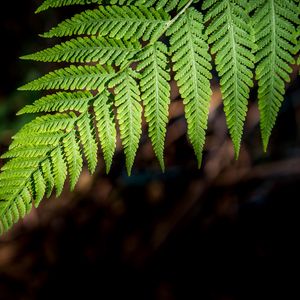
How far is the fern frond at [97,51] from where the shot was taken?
1.01 metres

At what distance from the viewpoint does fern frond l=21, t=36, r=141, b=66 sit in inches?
39.8

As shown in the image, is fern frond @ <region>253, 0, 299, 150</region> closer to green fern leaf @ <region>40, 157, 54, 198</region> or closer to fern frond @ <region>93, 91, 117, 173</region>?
fern frond @ <region>93, 91, 117, 173</region>

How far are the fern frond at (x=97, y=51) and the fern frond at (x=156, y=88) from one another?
5 cm

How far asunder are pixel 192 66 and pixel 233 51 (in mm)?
113

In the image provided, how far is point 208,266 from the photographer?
9.31 ft

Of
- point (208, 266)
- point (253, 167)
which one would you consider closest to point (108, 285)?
point (208, 266)

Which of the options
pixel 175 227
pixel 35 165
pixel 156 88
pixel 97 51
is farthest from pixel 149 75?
pixel 175 227

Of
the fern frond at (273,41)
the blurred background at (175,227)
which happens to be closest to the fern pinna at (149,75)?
the fern frond at (273,41)

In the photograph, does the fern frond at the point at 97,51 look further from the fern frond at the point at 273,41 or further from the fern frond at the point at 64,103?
the fern frond at the point at 273,41

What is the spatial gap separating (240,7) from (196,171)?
233 cm

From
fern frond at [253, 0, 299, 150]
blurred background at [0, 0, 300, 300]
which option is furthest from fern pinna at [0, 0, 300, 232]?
blurred background at [0, 0, 300, 300]

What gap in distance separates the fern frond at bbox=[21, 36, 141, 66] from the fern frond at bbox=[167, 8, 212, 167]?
0.42ft

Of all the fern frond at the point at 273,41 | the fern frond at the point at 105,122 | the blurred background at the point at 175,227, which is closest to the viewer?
the fern frond at the point at 273,41

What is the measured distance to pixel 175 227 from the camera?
303 centimetres
